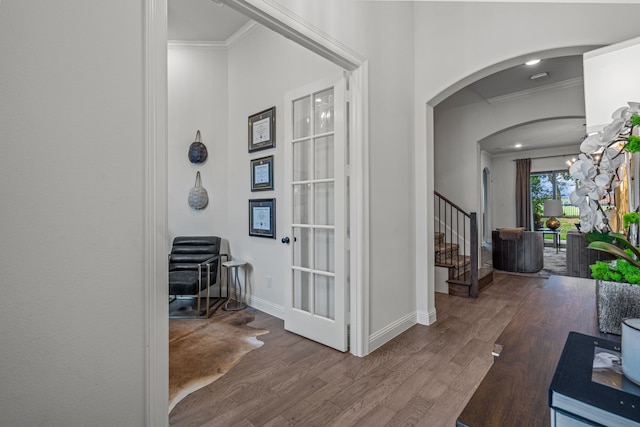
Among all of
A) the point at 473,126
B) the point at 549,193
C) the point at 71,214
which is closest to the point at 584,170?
the point at 71,214

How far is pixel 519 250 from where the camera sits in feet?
18.6

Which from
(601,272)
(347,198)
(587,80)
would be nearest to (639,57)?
(587,80)

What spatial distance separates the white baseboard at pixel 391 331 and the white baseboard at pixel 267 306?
117cm

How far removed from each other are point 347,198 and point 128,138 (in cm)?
165

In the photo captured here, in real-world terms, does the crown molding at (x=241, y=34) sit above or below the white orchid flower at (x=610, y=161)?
above

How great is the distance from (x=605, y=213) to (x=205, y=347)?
9.18ft

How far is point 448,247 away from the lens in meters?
5.17

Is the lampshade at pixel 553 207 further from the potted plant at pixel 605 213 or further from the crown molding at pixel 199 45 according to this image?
the potted plant at pixel 605 213

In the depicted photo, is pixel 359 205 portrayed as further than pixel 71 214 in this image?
Yes

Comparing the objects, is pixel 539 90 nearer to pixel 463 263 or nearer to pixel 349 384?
pixel 463 263

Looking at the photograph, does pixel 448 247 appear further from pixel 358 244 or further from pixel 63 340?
pixel 63 340

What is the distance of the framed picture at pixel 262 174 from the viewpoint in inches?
136

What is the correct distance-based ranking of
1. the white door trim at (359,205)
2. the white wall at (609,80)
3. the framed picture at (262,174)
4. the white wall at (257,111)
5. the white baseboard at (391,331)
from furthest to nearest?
the framed picture at (262,174), the white wall at (257,111), the white baseboard at (391,331), the white door trim at (359,205), the white wall at (609,80)

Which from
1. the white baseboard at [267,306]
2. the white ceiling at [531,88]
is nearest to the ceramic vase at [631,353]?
the white baseboard at [267,306]
